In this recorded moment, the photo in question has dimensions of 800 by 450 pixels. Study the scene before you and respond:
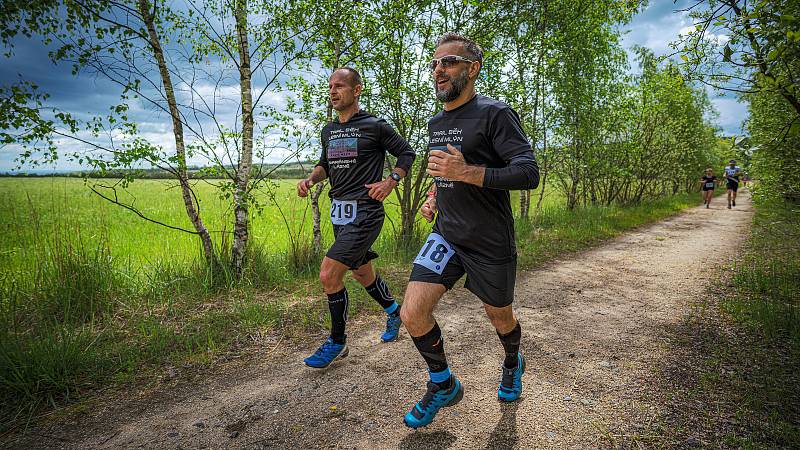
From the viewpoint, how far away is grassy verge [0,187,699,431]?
3.28 meters

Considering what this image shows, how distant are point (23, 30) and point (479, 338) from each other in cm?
567

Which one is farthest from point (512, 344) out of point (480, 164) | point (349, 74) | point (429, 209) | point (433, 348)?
point (349, 74)

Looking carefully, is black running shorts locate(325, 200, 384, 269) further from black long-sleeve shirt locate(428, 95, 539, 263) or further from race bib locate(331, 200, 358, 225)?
black long-sleeve shirt locate(428, 95, 539, 263)

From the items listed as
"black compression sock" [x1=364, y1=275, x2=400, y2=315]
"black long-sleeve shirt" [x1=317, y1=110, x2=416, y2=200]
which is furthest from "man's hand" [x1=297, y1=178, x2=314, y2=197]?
"black compression sock" [x1=364, y1=275, x2=400, y2=315]

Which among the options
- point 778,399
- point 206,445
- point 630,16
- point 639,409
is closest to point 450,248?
point 639,409

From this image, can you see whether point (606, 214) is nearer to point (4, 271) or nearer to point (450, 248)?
point (450, 248)

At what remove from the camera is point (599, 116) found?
12492mm

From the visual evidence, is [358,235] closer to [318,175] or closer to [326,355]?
[318,175]

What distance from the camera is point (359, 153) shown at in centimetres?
382

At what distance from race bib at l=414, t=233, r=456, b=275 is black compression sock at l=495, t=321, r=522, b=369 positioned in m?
0.72

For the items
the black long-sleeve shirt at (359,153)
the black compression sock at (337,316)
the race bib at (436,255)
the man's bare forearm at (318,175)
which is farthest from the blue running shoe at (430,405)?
the man's bare forearm at (318,175)

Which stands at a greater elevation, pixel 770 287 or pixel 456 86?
pixel 456 86

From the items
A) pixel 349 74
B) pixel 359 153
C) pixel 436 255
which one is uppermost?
pixel 349 74

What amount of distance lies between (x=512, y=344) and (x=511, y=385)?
0.31m
